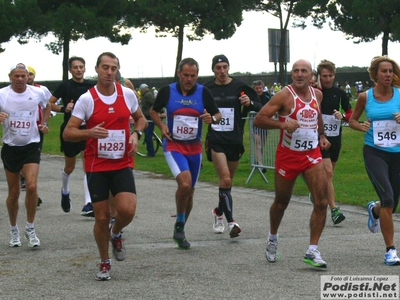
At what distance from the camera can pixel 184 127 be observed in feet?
32.9

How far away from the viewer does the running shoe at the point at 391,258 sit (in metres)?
8.41

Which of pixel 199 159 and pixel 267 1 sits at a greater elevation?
pixel 267 1

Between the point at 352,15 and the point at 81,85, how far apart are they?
65619 mm

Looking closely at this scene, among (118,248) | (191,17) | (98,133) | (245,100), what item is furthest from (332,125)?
(191,17)

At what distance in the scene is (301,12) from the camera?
252ft

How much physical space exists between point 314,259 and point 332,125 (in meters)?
4.10

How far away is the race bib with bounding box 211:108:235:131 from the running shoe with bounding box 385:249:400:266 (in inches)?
125

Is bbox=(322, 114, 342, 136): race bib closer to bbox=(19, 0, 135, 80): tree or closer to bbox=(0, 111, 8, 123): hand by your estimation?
bbox=(0, 111, 8, 123): hand

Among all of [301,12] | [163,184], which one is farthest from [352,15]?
[163,184]

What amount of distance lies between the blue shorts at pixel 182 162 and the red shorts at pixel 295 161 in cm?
151

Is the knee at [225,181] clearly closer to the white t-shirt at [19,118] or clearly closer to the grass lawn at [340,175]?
the white t-shirt at [19,118]

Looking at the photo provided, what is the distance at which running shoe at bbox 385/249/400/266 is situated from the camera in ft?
27.6

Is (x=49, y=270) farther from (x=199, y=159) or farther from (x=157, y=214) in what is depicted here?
(x=157, y=214)

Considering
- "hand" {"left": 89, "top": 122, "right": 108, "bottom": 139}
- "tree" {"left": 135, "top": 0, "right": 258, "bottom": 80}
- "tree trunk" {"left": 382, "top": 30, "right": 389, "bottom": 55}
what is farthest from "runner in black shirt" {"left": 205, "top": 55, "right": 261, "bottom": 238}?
"tree trunk" {"left": 382, "top": 30, "right": 389, "bottom": 55}
